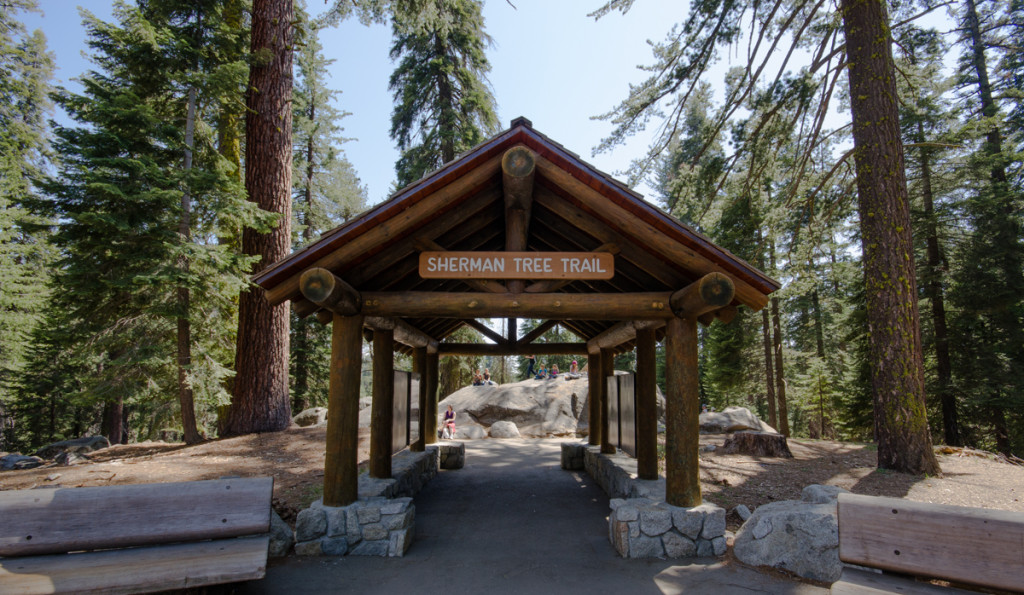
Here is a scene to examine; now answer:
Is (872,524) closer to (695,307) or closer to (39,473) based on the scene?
(695,307)

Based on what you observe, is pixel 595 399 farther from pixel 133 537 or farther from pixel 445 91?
pixel 445 91

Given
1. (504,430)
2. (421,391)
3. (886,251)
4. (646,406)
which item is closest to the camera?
(646,406)

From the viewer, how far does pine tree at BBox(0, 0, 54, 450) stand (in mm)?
16281

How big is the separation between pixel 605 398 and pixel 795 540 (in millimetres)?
5306

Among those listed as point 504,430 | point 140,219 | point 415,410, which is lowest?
point 504,430

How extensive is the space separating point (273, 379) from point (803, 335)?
25.9m

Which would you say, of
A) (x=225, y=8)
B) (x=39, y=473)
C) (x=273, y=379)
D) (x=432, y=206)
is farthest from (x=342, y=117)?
(x=432, y=206)

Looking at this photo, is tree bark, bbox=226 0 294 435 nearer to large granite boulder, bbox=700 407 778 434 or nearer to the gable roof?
the gable roof

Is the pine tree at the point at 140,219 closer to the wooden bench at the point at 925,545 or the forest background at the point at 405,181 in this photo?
the forest background at the point at 405,181

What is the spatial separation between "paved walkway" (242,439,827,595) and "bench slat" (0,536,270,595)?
0.69 m

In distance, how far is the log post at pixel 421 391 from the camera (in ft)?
32.0

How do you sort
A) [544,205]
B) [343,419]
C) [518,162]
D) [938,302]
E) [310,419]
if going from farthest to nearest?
[310,419] < [938,302] < [544,205] < [343,419] < [518,162]

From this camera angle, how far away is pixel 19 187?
Answer: 17.5 metres

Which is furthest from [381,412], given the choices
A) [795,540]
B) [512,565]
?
[795,540]
